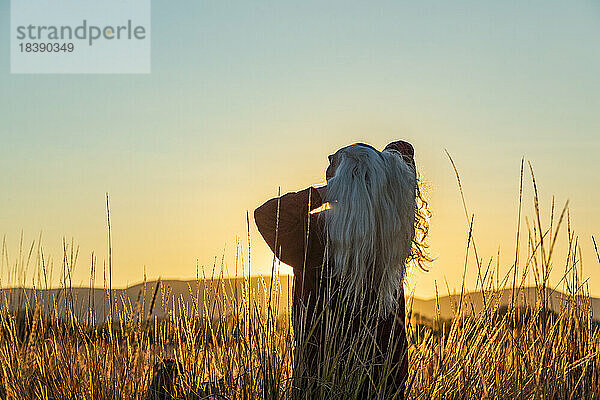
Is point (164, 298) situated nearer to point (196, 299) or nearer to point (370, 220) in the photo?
point (196, 299)

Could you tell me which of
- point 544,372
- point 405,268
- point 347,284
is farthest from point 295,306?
point 544,372

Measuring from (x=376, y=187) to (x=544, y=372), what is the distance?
805 mm

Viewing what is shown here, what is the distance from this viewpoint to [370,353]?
7.61 feet

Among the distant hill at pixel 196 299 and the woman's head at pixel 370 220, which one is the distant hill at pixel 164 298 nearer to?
the distant hill at pixel 196 299

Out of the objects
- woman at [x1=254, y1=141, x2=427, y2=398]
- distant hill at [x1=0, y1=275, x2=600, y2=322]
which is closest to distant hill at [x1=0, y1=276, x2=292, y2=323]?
distant hill at [x1=0, y1=275, x2=600, y2=322]

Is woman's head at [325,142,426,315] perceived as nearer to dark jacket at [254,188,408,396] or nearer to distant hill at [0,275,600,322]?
dark jacket at [254,188,408,396]

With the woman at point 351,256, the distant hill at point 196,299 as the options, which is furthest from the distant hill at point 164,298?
the woman at point 351,256

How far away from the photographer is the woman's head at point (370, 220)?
2.15 m

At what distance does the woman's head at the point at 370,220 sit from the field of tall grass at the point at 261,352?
20 cm

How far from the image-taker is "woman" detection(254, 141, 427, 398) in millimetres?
2115

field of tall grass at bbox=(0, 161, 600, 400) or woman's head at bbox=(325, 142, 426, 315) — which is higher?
woman's head at bbox=(325, 142, 426, 315)

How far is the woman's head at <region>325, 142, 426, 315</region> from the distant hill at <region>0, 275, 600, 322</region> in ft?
0.70

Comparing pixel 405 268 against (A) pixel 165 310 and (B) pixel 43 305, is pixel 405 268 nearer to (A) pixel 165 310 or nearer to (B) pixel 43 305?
(A) pixel 165 310

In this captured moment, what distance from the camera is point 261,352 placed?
6.95 feet
